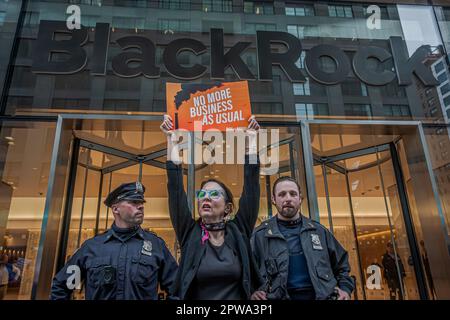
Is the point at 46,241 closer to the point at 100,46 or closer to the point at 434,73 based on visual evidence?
the point at 100,46

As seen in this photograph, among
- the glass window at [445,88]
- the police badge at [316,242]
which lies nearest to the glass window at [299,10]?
the glass window at [445,88]

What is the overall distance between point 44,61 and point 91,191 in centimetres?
223

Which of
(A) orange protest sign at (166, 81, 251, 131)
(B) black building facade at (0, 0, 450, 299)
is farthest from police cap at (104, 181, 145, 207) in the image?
(B) black building facade at (0, 0, 450, 299)

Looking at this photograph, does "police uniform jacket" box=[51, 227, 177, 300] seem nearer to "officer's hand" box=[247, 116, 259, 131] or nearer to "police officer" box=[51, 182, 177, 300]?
"police officer" box=[51, 182, 177, 300]

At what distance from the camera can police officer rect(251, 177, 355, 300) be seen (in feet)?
8.32

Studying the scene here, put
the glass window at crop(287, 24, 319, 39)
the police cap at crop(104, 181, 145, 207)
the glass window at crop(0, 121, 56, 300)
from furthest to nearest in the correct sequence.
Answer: the glass window at crop(287, 24, 319, 39) < the glass window at crop(0, 121, 56, 300) < the police cap at crop(104, 181, 145, 207)

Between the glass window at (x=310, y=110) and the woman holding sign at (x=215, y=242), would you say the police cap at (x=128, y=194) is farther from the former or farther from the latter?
the glass window at (x=310, y=110)

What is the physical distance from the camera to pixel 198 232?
7.64 feet

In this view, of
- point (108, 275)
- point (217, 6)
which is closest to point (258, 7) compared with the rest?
point (217, 6)

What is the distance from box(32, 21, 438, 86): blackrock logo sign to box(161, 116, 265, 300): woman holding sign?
10.1 feet

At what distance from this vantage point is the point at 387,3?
5957mm

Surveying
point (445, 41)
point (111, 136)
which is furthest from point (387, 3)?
point (111, 136)

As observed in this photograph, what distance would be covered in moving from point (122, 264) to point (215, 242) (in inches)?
33.9
